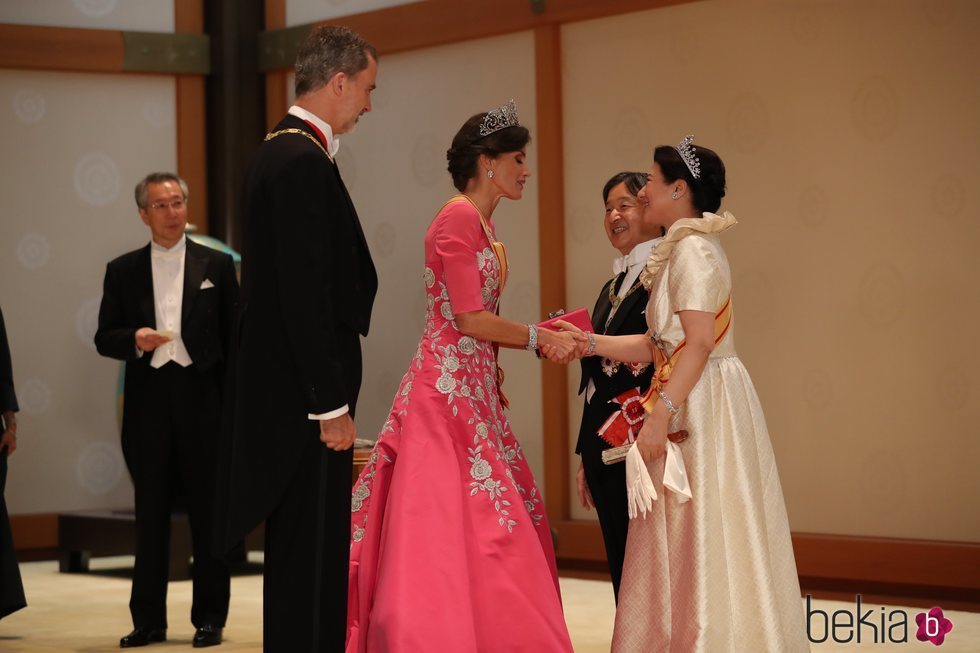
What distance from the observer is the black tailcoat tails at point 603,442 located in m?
3.77

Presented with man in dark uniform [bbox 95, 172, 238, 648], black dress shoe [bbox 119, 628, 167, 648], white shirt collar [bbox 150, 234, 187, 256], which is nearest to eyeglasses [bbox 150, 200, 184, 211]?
man in dark uniform [bbox 95, 172, 238, 648]

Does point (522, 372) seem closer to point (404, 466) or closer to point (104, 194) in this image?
point (104, 194)

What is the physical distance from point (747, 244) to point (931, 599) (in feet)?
5.65

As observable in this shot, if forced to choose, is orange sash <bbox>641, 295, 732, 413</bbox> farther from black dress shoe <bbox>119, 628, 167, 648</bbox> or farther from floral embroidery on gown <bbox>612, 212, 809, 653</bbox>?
black dress shoe <bbox>119, 628, 167, 648</bbox>

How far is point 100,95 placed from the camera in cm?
760

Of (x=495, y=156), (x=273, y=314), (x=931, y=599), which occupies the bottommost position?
(x=931, y=599)

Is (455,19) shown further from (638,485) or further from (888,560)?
(638,485)

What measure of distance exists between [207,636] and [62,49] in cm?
411

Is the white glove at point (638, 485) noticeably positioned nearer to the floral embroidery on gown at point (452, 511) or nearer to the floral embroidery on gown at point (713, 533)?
the floral embroidery on gown at point (713, 533)

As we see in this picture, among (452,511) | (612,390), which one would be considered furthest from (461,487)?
(612,390)

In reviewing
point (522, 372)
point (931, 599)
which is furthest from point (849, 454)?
point (522, 372)

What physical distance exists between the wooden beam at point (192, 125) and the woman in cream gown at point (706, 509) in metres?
4.95

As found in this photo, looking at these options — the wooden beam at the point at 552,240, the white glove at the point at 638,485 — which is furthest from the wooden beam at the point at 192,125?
the white glove at the point at 638,485

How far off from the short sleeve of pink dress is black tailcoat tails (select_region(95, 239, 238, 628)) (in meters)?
1.54
